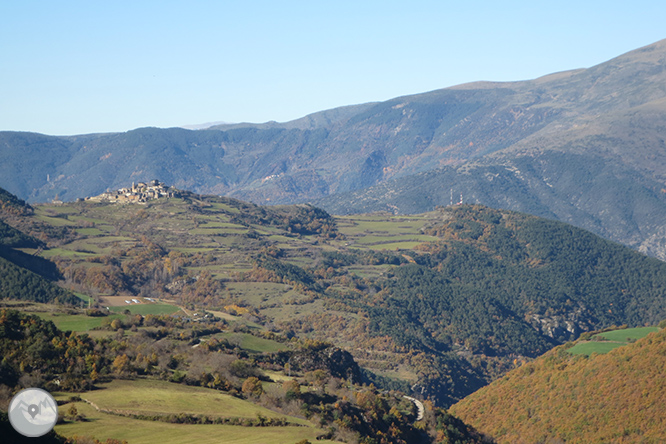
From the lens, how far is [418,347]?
19050 cm

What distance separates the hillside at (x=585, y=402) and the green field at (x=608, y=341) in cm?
285

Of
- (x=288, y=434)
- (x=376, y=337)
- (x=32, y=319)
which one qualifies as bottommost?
(x=376, y=337)

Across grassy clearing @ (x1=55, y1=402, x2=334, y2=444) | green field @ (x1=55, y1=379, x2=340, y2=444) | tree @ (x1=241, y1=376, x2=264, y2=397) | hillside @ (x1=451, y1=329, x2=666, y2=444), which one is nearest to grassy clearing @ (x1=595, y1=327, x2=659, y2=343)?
hillside @ (x1=451, y1=329, x2=666, y2=444)

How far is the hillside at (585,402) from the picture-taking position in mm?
97688

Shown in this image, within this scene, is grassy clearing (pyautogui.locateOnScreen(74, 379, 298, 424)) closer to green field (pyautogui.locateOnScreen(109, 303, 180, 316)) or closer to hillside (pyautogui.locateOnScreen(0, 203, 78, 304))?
hillside (pyautogui.locateOnScreen(0, 203, 78, 304))

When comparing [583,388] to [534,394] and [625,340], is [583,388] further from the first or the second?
[625,340]

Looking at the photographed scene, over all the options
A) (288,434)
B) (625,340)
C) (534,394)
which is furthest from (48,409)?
(625,340)

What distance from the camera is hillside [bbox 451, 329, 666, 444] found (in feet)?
320

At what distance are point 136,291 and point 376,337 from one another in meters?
57.7

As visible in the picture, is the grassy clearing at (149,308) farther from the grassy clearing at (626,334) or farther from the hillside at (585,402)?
the grassy clearing at (626,334)

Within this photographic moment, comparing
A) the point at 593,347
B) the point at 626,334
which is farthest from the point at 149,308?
the point at 626,334

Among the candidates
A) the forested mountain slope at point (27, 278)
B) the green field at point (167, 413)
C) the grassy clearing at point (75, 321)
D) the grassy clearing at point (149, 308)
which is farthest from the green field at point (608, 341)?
the forested mountain slope at point (27, 278)

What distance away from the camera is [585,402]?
106 metres

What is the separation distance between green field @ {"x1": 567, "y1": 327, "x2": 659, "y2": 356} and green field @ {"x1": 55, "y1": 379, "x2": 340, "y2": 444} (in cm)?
Result: 6139
